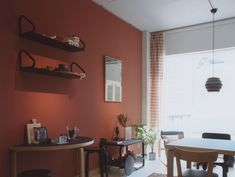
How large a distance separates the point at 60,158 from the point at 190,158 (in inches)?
Result: 73.6

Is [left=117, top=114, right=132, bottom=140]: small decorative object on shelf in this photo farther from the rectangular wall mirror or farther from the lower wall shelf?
the lower wall shelf

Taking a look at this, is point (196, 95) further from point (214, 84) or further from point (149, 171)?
point (214, 84)

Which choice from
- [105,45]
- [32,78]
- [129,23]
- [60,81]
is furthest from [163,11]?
[32,78]

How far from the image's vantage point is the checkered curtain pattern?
5.71 meters

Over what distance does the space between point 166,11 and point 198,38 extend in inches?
48.2

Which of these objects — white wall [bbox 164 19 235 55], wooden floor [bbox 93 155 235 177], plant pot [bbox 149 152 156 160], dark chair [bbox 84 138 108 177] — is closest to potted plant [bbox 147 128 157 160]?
plant pot [bbox 149 152 156 160]

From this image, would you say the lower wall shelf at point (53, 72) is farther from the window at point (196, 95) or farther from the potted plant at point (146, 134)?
the window at point (196, 95)

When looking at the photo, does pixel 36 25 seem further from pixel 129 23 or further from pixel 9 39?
pixel 129 23

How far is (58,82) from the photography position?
11.3 feet

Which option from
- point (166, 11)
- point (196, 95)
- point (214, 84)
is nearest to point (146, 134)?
point (196, 95)

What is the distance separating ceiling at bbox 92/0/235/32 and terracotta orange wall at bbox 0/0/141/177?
0.26 metres

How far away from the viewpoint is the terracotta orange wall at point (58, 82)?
111 inches

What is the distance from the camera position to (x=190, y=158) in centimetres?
242

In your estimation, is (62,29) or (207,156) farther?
A: (62,29)
